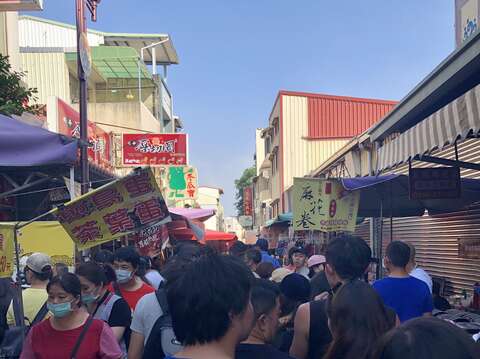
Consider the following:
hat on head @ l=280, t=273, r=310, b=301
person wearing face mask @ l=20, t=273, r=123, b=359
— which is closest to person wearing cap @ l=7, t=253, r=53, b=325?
person wearing face mask @ l=20, t=273, r=123, b=359

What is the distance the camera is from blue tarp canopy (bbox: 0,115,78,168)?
4.64 metres

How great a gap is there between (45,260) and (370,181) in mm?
4019

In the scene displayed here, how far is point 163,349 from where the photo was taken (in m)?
3.55

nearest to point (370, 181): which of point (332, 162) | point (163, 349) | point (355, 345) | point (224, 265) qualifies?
point (163, 349)

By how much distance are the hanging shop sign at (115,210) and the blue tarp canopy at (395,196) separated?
120 inches

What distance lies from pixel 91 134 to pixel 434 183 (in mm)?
11056

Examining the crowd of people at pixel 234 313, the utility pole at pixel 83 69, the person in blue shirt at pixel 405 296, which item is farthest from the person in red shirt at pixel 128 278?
the person in blue shirt at pixel 405 296

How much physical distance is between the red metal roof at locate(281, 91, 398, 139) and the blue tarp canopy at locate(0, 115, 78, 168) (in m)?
28.9

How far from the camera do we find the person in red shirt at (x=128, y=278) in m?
5.30

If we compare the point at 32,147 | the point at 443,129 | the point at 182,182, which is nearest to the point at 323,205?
the point at 443,129

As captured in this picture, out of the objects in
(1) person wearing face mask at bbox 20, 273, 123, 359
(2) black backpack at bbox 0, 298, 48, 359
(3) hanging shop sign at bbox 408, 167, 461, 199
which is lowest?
(2) black backpack at bbox 0, 298, 48, 359

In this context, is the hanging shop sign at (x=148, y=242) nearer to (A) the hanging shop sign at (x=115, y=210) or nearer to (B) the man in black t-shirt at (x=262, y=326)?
(A) the hanging shop sign at (x=115, y=210)

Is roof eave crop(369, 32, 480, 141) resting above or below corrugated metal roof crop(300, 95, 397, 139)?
below

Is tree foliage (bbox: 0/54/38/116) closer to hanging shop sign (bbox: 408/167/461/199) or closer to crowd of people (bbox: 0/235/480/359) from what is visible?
crowd of people (bbox: 0/235/480/359)
